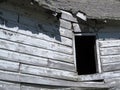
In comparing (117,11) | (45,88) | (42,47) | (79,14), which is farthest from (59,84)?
(117,11)

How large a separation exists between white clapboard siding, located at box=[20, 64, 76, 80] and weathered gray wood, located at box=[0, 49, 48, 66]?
136 mm

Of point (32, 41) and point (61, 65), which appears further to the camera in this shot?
point (61, 65)

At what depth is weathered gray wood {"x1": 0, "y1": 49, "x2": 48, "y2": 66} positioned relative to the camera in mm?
7849

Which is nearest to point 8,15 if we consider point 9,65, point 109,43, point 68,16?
point 9,65

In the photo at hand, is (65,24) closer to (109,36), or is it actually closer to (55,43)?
(55,43)

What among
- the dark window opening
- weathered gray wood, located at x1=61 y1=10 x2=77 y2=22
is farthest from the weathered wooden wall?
the dark window opening

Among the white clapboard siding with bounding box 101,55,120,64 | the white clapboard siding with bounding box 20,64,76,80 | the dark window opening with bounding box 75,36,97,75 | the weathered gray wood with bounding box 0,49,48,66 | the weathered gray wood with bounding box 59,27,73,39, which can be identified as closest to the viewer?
the weathered gray wood with bounding box 0,49,48,66

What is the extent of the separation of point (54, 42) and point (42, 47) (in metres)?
0.54

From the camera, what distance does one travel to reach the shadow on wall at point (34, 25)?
8.13 m

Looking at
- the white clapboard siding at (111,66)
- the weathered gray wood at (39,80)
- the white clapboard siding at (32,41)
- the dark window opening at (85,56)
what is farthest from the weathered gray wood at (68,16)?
the weathered gray wood at (39,80)

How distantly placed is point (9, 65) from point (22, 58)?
484 millimetres

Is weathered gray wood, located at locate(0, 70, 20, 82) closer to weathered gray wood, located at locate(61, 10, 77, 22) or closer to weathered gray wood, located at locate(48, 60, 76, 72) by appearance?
weathered gray wood, located at locate(48, 60, 76, 72)

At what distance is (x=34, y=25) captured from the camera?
349 inches

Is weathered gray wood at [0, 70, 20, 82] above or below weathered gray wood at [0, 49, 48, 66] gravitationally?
below
